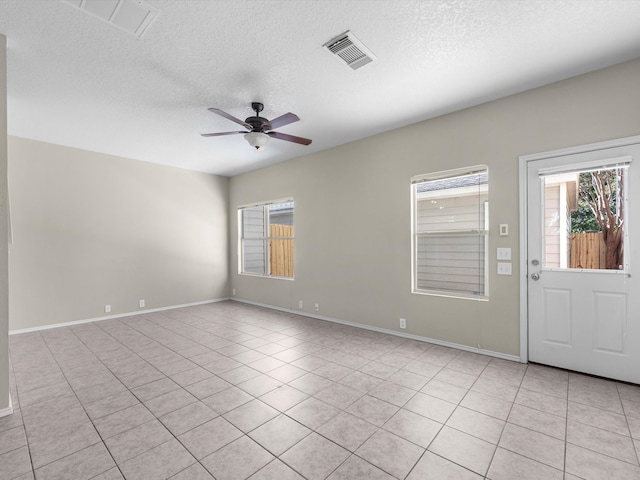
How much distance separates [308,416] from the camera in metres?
2.24

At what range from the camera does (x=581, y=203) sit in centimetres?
292

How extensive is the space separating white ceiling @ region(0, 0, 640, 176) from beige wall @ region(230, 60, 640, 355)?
24 cm

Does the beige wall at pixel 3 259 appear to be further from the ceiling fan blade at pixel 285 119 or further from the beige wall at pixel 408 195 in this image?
the beige wall at pixel 408 195

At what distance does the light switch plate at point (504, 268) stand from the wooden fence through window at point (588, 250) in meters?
0.53

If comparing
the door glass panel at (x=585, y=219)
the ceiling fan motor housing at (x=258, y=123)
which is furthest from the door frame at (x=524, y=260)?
the ceiling fan motor housing at (x=258, y=123)

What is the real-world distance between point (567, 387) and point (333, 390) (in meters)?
2.08

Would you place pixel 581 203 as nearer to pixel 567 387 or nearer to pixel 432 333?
pixel 567 387

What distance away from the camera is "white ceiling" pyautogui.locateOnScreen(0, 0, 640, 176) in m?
2.08

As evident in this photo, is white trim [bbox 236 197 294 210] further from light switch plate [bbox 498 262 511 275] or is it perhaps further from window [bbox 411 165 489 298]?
light switch plate [bbox 498 262 511 275]

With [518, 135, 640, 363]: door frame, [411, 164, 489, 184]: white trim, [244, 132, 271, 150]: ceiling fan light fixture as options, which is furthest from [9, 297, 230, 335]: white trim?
[518, 135, 640, 363]: door frame

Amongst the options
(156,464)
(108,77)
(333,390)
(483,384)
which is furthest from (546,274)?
(108,77)

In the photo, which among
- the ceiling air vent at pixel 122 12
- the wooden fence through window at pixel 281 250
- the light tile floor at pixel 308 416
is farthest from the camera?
the wooden fence through window at pixel 281 250

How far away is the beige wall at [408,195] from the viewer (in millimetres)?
2875

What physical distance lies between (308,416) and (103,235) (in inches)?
193
